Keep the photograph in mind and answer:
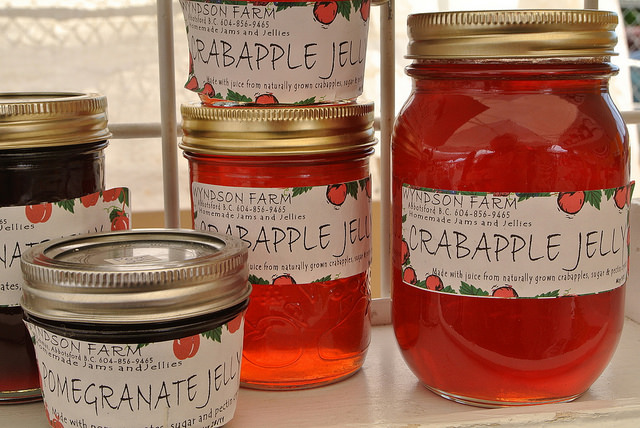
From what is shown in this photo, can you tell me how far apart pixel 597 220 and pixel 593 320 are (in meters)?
0.07

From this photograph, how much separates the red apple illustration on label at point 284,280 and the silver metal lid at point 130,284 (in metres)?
0.06

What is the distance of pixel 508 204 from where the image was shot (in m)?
0.48

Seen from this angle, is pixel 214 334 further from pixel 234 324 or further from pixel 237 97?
pixel 237 97

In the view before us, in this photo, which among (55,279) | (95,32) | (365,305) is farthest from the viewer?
(95,32)

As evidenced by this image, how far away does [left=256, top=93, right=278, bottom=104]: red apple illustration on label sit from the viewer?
526 mm

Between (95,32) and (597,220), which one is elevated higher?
(95,32)

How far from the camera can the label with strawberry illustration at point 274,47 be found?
0.51 m

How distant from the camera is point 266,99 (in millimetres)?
526

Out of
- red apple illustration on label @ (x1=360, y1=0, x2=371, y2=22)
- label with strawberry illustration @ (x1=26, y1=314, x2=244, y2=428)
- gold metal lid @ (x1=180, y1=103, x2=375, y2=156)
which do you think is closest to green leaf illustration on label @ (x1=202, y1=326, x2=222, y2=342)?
label with strawberry illustration @ (x1=26, y1=314, x2=244, y2=428)

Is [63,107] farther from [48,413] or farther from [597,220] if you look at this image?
[597,220]

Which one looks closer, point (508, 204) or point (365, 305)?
point (508, 204)

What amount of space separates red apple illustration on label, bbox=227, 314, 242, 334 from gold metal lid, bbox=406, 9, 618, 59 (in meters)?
0.20

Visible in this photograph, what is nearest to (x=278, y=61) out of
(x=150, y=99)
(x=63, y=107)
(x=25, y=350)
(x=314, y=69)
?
(x=314, y=69)

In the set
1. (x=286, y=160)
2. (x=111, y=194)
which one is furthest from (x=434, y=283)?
(x=111, y=194)
